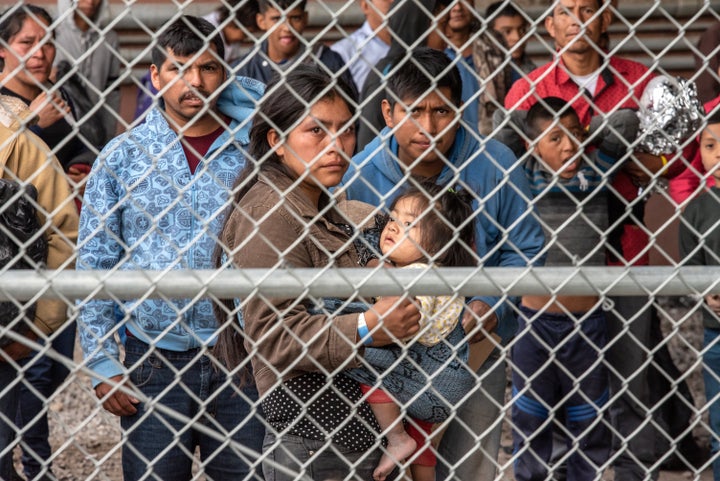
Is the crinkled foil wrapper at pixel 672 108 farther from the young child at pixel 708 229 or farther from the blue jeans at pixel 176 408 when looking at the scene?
the blue jeans at pixel 176 408

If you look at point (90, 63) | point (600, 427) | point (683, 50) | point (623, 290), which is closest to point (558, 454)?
point (600, 427)

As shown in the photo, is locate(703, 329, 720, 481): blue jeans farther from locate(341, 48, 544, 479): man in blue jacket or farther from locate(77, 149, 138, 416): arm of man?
locate(77, 149, 138, 416): arm of man

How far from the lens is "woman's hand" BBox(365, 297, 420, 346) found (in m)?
2.63

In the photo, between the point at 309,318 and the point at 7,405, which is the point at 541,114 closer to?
the point at 309,318

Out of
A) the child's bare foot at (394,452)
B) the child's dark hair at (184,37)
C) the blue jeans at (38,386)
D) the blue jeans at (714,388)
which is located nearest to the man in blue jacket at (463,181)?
the child's bare foot at (394,452)

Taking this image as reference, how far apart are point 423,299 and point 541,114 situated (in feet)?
4.90

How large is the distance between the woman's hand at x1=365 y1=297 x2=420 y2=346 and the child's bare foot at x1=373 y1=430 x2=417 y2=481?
1.31 feet

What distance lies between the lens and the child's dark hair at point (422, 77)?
3.45m

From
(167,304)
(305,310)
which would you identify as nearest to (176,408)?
(167,304)

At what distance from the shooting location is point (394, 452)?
2947mm

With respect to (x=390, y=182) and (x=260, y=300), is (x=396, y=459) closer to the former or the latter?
(x=260, y=300)

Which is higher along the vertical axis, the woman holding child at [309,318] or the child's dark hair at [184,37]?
the child's dark hair at [184,37]

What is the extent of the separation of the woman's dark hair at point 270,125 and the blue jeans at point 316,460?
287 millimetres

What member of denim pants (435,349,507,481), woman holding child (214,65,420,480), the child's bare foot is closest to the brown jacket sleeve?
woman holding child (214,65,420,480)
